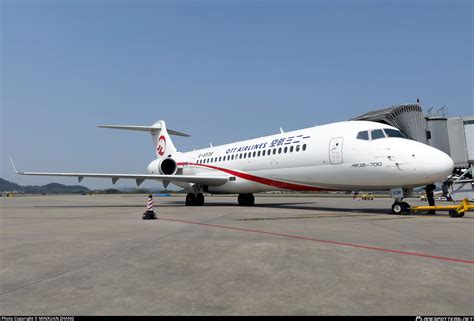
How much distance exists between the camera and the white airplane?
12750 mm

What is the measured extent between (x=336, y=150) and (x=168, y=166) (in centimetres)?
1514

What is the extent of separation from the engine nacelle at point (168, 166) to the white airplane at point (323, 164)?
2.43m

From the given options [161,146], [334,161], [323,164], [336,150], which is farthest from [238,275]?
[161,146]

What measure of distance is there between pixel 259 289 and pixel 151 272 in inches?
61.9

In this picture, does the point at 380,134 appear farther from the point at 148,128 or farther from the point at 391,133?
the point at 148,128

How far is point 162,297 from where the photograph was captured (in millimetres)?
3561

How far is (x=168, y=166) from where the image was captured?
1050 inches

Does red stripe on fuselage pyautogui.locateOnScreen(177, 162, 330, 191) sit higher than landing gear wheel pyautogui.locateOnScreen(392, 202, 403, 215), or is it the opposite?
red stripe on fuselage pyautogui.locateOnScreen(177, 162, 330, 191)

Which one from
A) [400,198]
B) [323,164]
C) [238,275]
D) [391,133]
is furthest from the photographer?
→ [323,164]

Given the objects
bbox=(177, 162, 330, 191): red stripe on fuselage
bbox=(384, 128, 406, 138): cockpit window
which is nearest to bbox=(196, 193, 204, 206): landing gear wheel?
bbox=(177, 162, 330, 191): red stripe on fuselage

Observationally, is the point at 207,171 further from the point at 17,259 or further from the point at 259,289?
the point at 259,289

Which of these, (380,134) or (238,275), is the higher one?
(380,134)

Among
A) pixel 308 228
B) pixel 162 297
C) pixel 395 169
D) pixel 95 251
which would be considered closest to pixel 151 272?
pixel 162 297

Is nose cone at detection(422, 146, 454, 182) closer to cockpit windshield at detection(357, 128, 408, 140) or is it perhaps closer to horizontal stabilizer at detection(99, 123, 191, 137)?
cockpit windshield at detection(357, 128, 408, 140)
